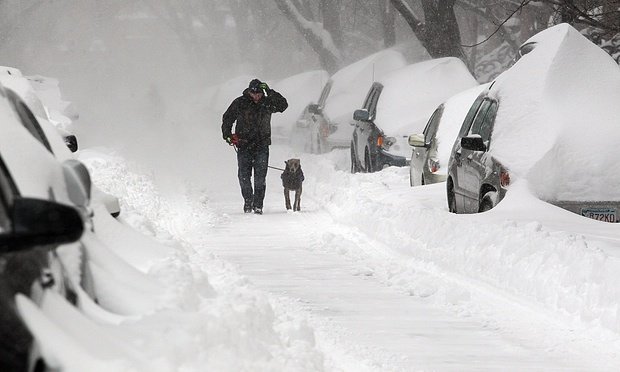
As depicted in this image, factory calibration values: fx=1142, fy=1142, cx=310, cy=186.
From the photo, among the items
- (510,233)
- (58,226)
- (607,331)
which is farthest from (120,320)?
(510,233)

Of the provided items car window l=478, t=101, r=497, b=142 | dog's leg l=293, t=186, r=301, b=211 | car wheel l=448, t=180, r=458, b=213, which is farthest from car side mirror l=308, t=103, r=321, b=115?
car window l=478, t=101, r=497, b=142

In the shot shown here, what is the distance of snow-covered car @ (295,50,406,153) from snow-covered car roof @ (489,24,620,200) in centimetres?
1009

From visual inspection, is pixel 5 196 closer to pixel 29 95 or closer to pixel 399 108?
pixel 29 95

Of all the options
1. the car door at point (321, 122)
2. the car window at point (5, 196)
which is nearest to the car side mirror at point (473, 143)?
the car window at point (5, 196)

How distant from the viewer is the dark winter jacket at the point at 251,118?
16.0m

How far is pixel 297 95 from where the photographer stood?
29.2 meters

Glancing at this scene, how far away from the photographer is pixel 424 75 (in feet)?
61.6

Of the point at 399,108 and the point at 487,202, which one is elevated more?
the point at 487,202

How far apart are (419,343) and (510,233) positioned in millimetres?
2515

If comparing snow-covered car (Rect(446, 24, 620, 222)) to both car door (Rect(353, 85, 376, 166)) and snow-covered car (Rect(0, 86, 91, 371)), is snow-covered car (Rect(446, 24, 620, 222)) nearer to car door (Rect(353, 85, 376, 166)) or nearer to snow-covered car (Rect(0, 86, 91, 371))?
car door (Rect(353, 85, 376, 166))

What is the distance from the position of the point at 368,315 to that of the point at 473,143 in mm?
3493

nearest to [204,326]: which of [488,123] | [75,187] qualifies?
[75,187]

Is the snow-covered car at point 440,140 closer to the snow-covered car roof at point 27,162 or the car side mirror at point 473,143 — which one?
the car side mirror at point 473,143

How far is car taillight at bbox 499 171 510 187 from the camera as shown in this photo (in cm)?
1031
